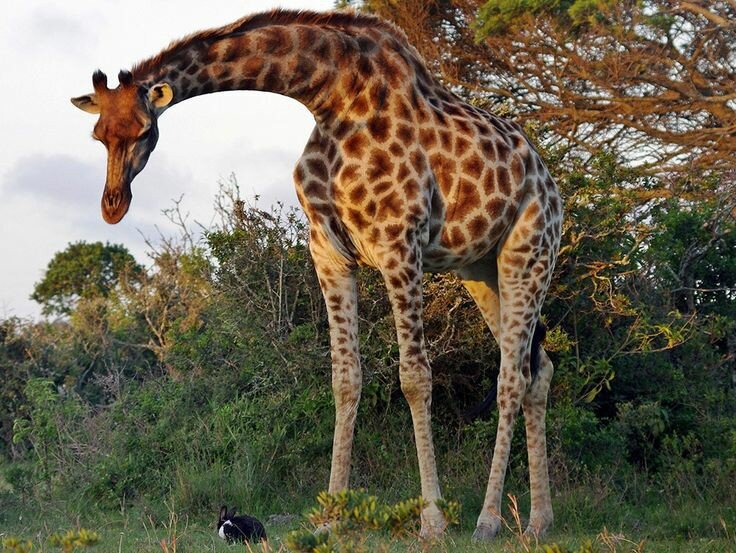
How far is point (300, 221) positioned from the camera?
9.70m

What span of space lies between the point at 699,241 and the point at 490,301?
5.05 metres

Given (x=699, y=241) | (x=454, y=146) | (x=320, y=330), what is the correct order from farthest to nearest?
(x=699, y=241) → (x=320, y=330) → (x=454, y=146)

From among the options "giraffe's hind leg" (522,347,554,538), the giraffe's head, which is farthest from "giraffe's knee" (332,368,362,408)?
the giraffe's head

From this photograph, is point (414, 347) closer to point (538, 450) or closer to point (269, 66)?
point (538, 450)

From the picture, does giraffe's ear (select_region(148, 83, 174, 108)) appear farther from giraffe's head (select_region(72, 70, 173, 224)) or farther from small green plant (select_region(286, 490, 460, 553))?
small green plant (select_region(286, 490, 460, 553))

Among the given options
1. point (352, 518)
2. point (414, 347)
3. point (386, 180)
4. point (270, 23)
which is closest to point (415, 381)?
point (414, 347)

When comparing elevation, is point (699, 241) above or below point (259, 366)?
above

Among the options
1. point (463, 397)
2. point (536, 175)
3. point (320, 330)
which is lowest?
point (463, 397)

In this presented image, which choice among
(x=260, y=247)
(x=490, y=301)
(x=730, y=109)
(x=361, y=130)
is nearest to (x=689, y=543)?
(x=490, y=301)

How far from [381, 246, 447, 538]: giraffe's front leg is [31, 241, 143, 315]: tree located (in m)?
22.2

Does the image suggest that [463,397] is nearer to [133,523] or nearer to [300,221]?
[300,221]

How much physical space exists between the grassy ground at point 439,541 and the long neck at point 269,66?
2.78m

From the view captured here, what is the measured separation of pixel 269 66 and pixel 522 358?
2687mm

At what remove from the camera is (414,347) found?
6.41m
